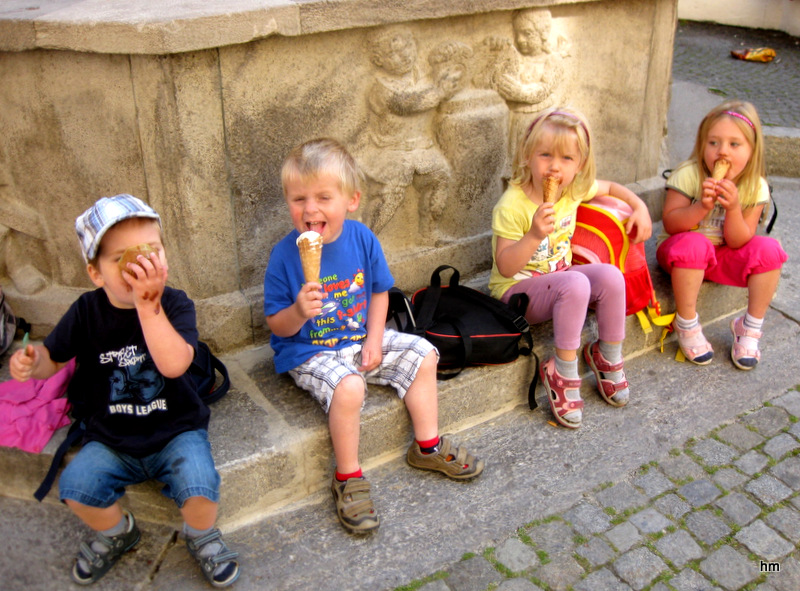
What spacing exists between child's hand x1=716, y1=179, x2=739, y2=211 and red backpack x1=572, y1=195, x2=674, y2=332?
38 centimetres

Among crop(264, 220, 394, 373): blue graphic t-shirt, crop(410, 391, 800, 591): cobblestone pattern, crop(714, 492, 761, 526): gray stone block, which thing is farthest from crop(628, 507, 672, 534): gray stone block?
crop(264, 220, 394, 373): blue graphic t-shirt

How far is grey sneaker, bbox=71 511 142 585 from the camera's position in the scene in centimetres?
232

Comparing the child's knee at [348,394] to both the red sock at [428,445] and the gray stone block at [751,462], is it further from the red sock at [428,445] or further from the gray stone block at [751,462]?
the gray stone block at [751,462]

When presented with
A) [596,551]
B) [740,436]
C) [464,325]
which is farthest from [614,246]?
[596,551]

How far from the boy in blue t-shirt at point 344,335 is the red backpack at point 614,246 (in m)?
1.01

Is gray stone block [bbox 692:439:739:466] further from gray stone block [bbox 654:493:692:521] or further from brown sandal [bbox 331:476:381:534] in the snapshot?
brown sandal [bbox 331:476:381:534]

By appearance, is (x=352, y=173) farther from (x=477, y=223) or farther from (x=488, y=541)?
(x=488, y=541)

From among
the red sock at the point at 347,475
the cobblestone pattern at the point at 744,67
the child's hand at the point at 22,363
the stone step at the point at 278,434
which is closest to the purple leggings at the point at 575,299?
the stone step at the point at 278,434

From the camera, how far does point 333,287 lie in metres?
2.71

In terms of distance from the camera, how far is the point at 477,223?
357 centimetres

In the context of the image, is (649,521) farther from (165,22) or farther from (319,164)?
(165,22)

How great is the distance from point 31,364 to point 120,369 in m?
0.24

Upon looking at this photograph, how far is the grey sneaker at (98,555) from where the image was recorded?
2.32m

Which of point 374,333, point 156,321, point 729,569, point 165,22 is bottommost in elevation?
point 729,569
